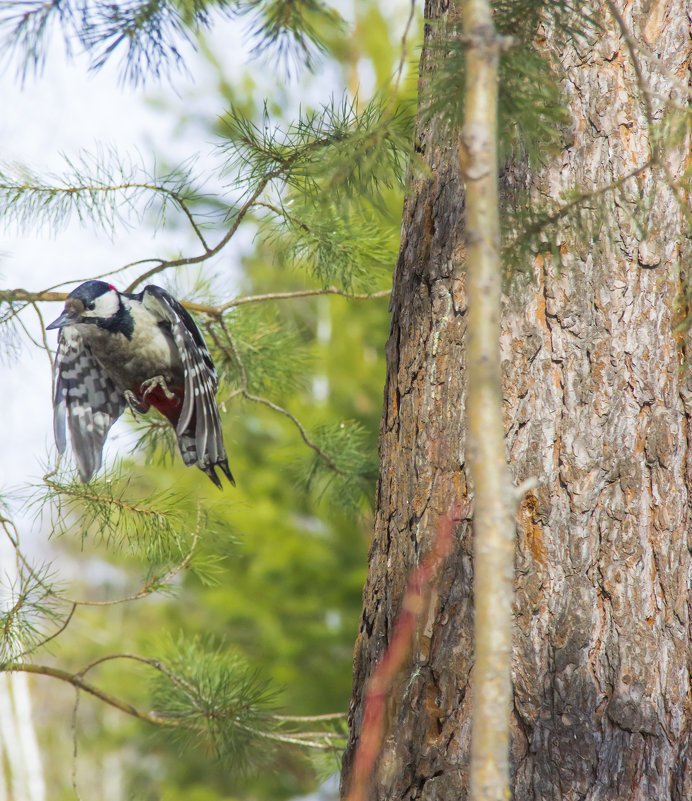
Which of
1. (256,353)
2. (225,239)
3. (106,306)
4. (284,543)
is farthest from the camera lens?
(284,543)

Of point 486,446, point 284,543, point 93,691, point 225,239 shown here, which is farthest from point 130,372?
point 284,543

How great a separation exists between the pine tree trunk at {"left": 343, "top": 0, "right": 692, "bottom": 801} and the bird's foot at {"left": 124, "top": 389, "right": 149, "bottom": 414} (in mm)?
894

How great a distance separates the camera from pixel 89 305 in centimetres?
189

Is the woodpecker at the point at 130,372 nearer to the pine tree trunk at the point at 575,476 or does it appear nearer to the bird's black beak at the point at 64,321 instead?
the bird's black beak at the point at 64,321

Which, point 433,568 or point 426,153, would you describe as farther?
point 426,153

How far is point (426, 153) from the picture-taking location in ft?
5.13

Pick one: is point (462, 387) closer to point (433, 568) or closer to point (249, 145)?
point (433, 568)

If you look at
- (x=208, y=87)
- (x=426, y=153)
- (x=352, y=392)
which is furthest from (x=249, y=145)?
(x=208, y=87)

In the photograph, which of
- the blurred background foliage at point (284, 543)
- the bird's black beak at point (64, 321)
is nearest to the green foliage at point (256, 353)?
the bird's black beak at point (64, 321)

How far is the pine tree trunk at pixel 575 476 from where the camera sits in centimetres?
114

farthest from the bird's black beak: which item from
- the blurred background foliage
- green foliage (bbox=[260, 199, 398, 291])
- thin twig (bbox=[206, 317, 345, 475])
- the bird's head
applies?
the blurred background foliage

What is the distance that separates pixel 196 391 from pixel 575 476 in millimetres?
1042

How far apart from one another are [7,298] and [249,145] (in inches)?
28.4

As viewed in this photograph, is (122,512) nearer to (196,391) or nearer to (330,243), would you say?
(196,391)
